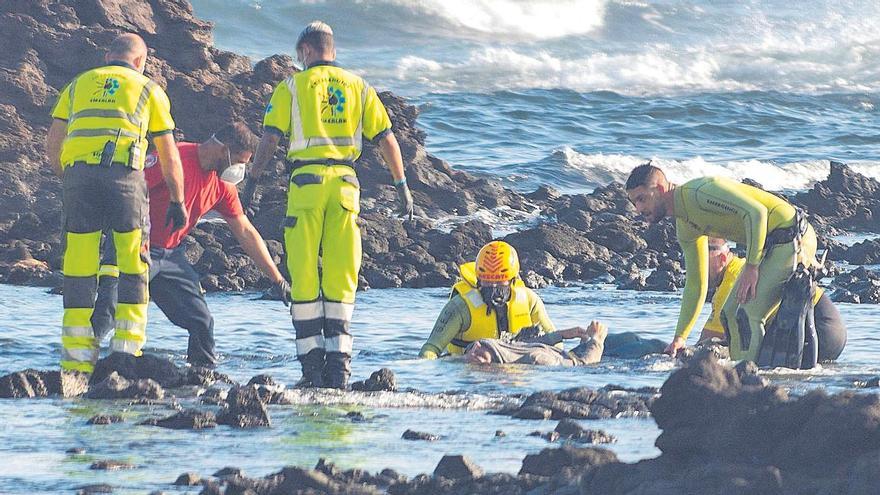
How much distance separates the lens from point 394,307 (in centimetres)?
1823

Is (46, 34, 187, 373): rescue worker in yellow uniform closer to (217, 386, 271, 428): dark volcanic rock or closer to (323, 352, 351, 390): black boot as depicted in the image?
(323, 352, 351, 390): black boot

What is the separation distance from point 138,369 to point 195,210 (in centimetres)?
154

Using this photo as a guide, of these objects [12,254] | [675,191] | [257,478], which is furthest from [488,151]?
[257,478]

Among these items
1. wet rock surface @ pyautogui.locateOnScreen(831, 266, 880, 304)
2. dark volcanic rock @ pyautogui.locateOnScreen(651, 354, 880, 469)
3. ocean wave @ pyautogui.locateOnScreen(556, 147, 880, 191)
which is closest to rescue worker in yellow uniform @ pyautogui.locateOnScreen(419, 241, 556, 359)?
dark volcanic rock @ pyautogui.locateOnScreen(651, 354, 880, 469)

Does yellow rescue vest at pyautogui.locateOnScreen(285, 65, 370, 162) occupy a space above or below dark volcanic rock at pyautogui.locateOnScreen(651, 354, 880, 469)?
above

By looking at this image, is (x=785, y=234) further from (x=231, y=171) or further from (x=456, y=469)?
(x=456, y=469)

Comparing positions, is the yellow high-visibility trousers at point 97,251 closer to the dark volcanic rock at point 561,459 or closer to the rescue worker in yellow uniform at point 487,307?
the rescue worker in yellow uniform at point 487,307

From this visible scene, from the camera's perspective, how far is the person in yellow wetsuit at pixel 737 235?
1098 cm

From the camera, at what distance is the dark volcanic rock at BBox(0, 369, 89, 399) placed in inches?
379

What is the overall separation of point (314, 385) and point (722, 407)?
4715 mm

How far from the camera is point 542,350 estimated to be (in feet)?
40.4

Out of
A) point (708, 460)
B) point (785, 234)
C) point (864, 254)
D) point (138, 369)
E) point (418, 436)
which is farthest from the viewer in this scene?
point (864, 254)

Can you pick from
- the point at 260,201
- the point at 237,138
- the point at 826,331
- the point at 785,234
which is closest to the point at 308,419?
the point at 237,138

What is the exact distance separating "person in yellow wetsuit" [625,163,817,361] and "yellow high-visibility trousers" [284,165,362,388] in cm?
197
